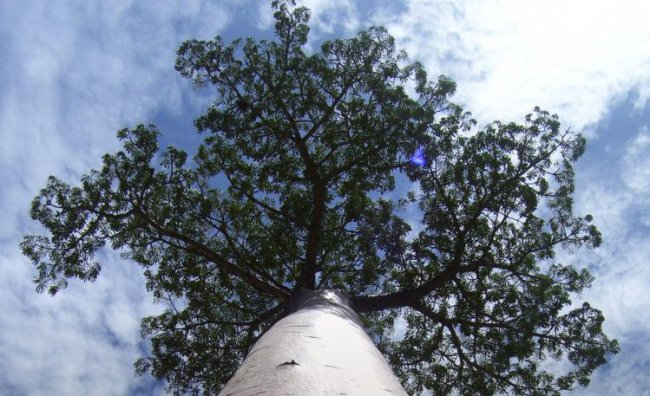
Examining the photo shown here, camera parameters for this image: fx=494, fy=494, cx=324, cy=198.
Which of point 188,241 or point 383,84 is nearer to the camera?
point 188,241

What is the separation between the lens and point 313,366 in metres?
2.09

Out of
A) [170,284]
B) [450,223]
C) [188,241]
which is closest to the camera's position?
[188,241]

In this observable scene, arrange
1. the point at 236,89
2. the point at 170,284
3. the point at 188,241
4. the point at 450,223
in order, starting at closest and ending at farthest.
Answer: the point at 188,241 < the point at 450,223 < the point at 170,284 < the point at 236,89

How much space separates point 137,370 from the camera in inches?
322

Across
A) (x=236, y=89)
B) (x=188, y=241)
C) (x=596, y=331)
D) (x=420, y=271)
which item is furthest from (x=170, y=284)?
(x=596, y=331)

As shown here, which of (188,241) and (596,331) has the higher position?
(188,241)

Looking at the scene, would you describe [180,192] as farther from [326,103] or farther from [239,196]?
[326,103]

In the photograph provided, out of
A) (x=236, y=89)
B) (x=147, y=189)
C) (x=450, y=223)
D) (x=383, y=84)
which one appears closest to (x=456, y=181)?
(x=450, y=223)

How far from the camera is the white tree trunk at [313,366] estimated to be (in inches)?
73.2

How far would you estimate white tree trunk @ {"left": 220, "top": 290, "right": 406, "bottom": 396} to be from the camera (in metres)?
1.86

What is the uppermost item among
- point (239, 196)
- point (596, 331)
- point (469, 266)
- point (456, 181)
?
point (239, 196)

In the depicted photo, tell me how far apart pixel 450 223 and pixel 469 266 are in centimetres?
73

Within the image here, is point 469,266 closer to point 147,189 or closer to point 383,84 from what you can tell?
point 383,84

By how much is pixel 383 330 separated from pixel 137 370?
13.8 ft
